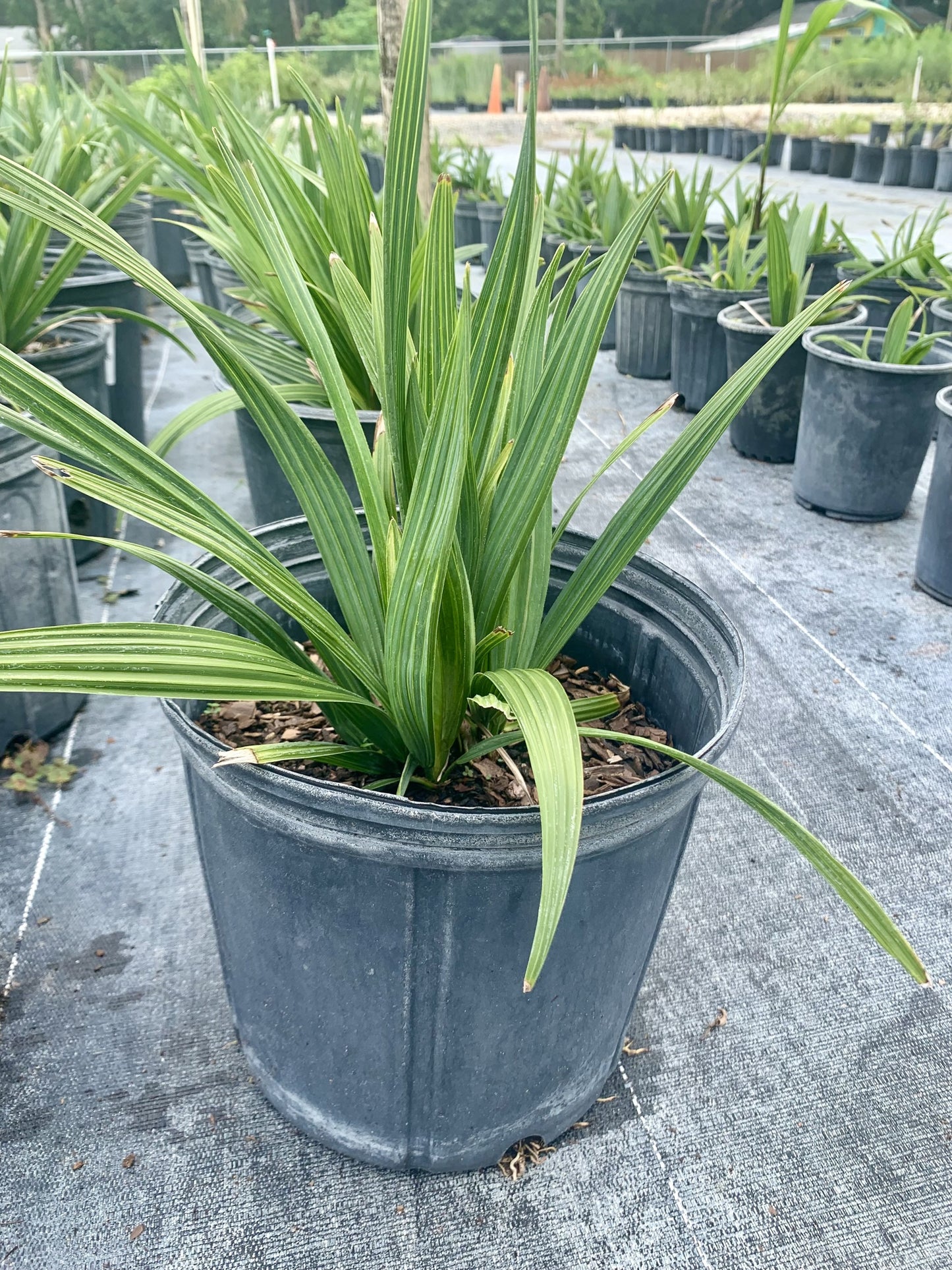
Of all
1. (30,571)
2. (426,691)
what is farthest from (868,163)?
(426,691)

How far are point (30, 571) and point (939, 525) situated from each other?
1536 millimetres

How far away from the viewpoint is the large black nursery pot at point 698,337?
8.17 feet

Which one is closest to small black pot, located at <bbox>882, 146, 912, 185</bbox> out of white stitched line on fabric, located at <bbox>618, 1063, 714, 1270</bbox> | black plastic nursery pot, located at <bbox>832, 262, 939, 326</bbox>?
black plastic nursery pot, located at <bbox>832, 262, 939, 326</bbox>

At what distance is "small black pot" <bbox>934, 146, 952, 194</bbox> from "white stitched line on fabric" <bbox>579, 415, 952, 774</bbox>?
22.7 ft

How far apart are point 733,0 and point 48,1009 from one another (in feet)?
103

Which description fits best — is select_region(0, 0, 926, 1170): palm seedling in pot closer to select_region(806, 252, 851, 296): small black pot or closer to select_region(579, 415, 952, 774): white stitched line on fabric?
select_region(579, 415, 952, 774): white stitched line on fabric

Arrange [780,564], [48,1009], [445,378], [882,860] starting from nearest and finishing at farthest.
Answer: [445,378], [48,1009], [882,860], [780,564]

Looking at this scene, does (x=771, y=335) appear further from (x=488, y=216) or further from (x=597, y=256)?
(x=488, y=216)

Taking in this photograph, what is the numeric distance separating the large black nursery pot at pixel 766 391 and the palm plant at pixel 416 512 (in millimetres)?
1660

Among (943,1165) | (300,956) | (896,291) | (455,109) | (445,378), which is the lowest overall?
(943,1165)

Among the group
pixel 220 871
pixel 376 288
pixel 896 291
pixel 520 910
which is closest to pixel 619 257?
pixel 376 288

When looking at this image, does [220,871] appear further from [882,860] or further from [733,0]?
[733,0]

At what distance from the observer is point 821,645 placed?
1.62 metres

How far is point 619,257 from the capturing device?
0.62 m
